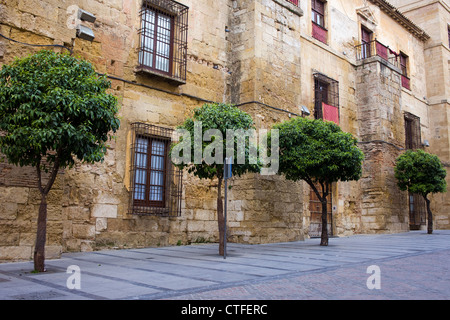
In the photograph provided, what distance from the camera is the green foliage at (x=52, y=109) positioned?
5871 mm

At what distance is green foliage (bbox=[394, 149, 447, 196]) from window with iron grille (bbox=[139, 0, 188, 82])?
10016mm

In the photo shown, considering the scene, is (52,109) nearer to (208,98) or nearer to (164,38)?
(164,38)

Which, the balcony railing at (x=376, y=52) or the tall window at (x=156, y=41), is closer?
the tall window at (x=156, y=41)

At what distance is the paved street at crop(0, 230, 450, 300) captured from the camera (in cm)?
438

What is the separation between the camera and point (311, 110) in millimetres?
14539

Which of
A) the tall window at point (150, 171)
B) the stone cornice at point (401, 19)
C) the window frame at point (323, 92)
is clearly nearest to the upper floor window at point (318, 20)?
the window frame at point (323, 92)

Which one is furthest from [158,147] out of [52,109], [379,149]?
[379,149]

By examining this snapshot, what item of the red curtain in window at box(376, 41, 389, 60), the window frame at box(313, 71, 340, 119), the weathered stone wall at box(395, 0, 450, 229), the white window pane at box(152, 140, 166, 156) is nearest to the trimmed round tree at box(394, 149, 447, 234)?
A: the window frame at box(313, 71, 340, 119)

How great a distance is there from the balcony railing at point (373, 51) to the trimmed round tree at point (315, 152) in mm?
8039

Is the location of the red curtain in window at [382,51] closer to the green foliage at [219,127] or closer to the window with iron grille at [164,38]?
the window with iron grille at [164,38]

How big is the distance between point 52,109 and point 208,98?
20.3 feet

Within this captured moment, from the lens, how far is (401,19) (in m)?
20.1

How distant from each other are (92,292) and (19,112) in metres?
2.97

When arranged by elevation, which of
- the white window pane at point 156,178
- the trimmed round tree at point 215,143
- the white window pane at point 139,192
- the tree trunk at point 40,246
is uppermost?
the trimmed round tree at point 215,143
